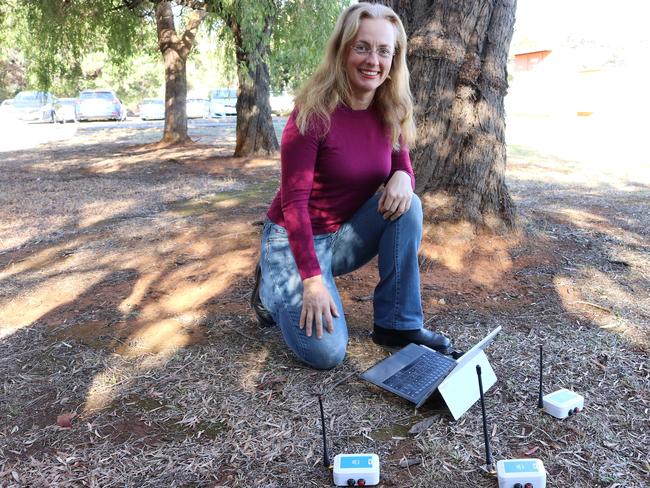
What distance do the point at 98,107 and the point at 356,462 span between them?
979 inches

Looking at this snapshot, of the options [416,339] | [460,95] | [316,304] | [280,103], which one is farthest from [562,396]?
[280,103]

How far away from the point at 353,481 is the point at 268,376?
2.41 feet

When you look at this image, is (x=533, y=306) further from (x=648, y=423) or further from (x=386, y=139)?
(x=386, y=139)

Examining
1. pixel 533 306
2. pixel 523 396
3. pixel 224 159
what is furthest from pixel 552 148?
pixel 523 396

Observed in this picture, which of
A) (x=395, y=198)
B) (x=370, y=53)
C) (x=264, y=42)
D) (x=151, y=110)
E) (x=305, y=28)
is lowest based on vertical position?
(x=151, y=110)

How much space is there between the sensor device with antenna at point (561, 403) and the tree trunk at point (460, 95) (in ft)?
5.30

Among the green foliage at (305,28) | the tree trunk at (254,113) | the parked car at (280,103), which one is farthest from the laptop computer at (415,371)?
the parked car at (280,103)

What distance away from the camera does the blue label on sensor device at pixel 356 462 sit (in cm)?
171

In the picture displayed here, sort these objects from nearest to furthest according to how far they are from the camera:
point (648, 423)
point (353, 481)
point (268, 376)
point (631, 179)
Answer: point (353, 481) < point (648, 423) < point (268, 376) < point (631, 179)

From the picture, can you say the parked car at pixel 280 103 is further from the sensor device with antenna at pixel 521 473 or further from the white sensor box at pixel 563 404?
the sensor device with antenna at pixel 521 473

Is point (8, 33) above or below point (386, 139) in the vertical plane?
above

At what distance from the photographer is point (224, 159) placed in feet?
31.4

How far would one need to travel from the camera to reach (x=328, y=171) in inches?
91.5

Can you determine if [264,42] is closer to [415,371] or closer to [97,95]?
[415,371]
